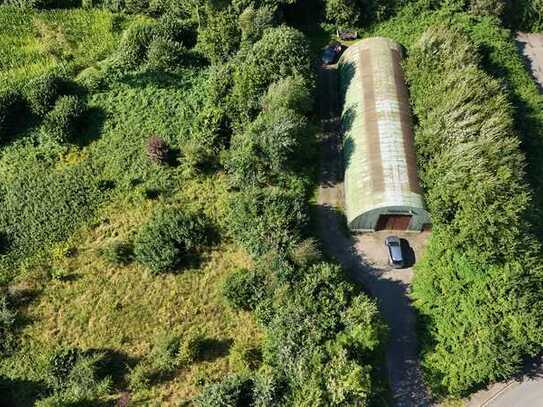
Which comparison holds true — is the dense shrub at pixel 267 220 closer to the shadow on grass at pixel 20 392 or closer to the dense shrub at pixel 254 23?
the shadow on grass at pixel 20 392

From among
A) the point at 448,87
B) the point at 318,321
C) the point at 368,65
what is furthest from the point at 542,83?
the point at 318,321

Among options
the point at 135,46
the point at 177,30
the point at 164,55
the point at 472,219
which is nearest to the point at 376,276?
the point at 472,219

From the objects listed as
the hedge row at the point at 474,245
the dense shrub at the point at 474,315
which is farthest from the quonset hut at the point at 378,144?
the dense shrub at the point at 474,315

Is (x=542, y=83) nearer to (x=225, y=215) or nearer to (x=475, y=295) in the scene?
(x=475, y=295)

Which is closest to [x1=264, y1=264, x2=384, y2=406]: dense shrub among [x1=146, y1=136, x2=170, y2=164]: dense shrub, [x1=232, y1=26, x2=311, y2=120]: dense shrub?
[x1=146, y1=136, x2=170, y2=164]: dense shrub

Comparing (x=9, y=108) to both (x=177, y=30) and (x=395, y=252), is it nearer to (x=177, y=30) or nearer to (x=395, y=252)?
(x=177, y=30)

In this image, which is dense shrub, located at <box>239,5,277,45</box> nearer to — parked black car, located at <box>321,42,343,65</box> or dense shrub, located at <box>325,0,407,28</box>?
parked black car, located at <box>321,42,343,65</box>
